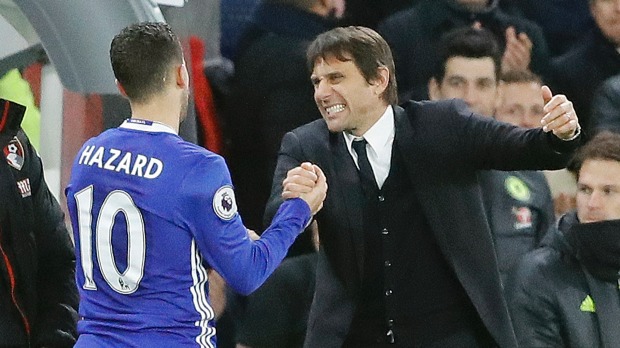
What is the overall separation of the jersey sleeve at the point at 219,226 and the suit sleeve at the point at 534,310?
152cm

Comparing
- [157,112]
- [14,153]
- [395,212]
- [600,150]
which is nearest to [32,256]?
[14,153]

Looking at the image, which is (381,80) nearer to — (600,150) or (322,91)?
(322,91)

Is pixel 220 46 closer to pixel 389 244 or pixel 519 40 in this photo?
pixel 519 40

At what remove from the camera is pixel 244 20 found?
4742mm

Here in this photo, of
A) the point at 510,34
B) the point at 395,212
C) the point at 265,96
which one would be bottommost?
the point at 395,212

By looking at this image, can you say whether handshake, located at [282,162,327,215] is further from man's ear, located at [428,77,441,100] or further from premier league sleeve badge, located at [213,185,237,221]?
man's ear, located at [428,77,441,100]

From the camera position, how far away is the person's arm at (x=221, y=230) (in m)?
2.64

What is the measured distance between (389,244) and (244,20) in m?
1.70

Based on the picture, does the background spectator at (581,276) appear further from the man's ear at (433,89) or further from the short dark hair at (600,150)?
the man's ear at (433,89)

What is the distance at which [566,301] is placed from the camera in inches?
157

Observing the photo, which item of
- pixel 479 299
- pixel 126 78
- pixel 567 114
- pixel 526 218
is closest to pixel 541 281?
pixel 526 218

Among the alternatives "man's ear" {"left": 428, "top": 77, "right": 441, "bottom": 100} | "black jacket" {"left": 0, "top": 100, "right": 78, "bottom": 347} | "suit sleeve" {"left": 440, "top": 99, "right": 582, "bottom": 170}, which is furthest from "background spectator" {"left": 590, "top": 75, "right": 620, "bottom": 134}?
"black jacket" {"left": 0, "top": 100, "right": 78, "bottom": 347}

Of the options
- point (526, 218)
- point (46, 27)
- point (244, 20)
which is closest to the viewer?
point (46, 27)

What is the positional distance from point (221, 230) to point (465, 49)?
228 cm
